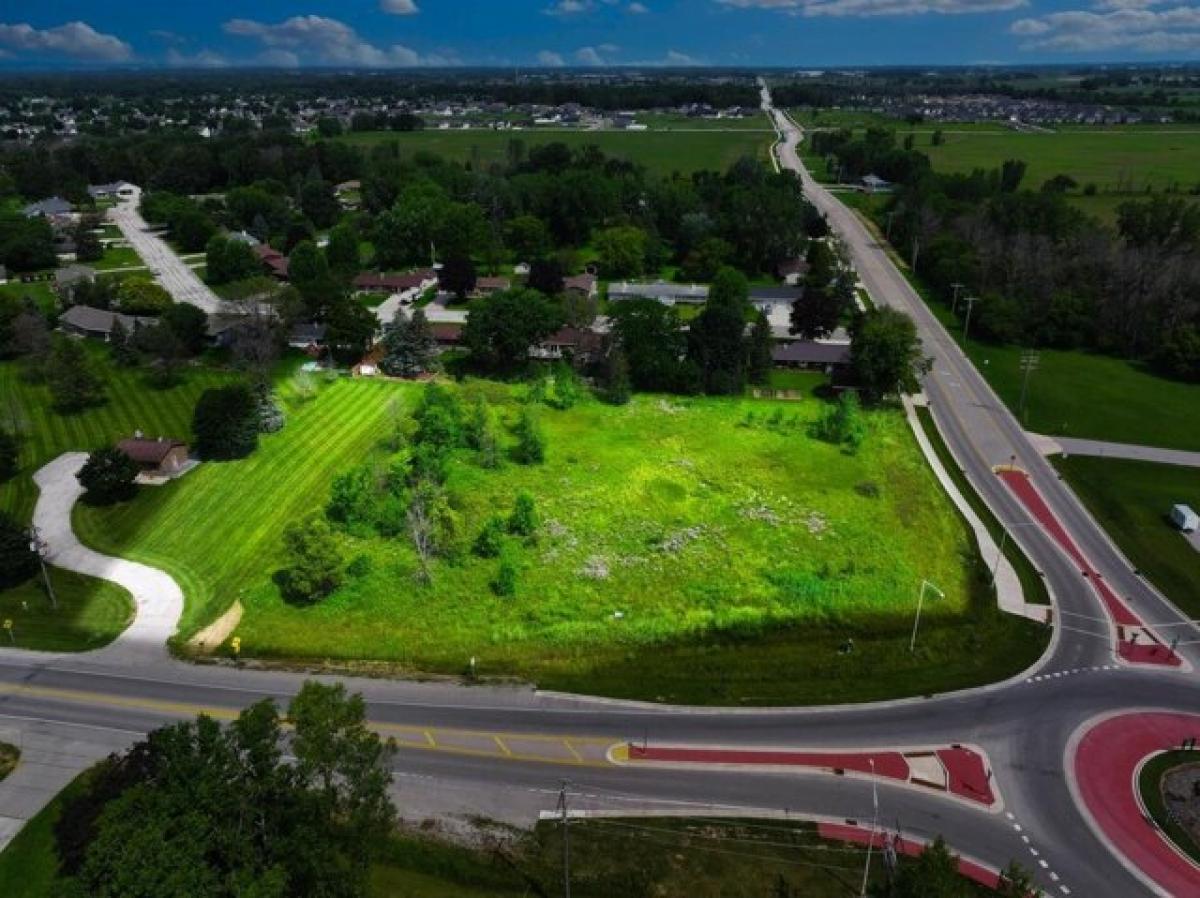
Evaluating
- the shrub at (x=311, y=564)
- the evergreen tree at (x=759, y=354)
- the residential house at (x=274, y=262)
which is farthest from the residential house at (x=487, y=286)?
the shrub at (x=311, y=564)

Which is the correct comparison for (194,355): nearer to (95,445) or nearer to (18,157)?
(95,445)

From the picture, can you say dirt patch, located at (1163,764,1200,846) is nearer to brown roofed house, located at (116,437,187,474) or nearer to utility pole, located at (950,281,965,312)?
brown roofed house, located at (116,437,187,474)

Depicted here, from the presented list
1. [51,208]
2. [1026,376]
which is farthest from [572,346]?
[51,208]

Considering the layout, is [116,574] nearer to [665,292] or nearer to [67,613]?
[67,613]

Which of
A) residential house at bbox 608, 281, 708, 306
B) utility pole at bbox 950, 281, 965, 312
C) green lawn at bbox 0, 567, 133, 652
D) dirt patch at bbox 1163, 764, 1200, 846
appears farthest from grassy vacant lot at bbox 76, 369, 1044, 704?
residential house at bbox 608, 281, 708, 306

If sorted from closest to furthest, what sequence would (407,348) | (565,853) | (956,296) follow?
(565,853) → (407,348) → (956,296)

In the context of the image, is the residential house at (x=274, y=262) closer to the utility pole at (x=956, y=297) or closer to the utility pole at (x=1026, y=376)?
the utility pole at (x=956, y=297)
